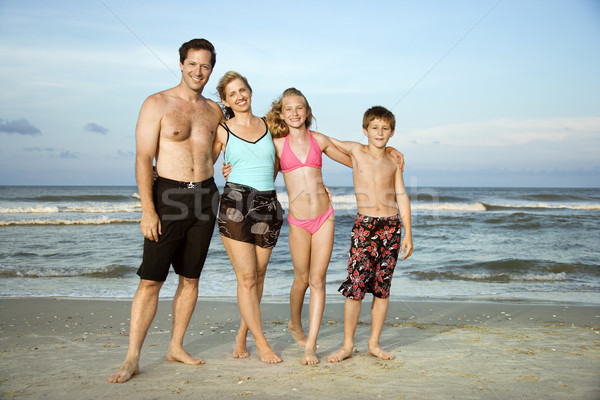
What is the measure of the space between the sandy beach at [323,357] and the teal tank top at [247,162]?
1.46 m

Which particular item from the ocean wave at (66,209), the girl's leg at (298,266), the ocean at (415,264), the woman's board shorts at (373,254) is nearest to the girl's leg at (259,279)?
the girl's leg at (298,266)

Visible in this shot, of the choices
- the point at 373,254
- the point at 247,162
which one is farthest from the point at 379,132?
the point at 247,162

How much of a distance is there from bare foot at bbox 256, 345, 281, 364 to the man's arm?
4.09 ft

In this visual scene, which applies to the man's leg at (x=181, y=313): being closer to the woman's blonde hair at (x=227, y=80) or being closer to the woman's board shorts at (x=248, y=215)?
the woman's board shorts at (x=248, y=215)

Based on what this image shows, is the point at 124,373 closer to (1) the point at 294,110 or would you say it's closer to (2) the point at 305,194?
(2) the point at 305,194

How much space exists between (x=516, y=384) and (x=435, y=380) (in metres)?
0.54

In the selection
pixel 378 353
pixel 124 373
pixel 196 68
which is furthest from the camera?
pixel 378 353

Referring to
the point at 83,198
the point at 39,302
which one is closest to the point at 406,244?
the point at 39,302

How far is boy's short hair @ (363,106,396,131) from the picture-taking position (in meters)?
4.14

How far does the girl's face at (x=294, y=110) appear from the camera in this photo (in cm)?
404

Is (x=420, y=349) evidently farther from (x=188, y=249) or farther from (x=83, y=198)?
(x=83, y=198)

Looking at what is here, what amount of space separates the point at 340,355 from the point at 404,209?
1330 millimetres

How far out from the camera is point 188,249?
148 inches

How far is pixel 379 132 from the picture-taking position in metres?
4.13
